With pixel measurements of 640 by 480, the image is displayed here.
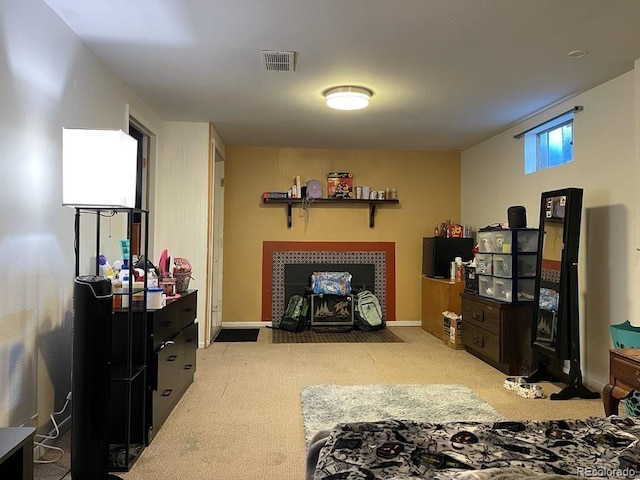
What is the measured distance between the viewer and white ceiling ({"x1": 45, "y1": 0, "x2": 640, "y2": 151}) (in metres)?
2.32

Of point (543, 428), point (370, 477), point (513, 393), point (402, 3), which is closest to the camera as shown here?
point (370, 477)

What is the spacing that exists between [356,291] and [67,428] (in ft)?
12.4

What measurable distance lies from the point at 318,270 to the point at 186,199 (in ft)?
6.74

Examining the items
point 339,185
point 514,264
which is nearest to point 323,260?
point 339,185

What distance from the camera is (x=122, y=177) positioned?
1.95 m

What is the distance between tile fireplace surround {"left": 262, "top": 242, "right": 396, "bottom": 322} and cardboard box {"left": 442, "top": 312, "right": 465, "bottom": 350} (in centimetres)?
112

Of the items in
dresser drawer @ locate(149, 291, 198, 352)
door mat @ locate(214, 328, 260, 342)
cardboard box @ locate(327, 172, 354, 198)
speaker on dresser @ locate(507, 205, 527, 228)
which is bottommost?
door mat @ locate(214, 328, 260, 342)

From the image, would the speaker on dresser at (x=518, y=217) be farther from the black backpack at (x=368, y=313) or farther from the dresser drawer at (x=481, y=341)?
the black backpack at (x=368, y=313)

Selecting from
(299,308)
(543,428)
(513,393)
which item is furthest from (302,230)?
(543,428)

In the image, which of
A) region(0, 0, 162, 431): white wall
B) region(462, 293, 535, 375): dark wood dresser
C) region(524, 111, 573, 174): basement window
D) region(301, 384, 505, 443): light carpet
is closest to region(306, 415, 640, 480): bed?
region(301, 384, 505, 443): light carpet

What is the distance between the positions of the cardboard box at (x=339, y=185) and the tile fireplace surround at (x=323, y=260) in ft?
2.21

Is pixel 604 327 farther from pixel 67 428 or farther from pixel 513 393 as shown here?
pixel 67 428

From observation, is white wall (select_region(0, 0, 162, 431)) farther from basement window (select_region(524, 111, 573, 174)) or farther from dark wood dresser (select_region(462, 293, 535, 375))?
basement window (select_region(524, 111, 573, 174))

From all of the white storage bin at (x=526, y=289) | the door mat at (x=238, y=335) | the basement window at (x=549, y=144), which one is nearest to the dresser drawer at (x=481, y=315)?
the white storage bin at (x=526, y=289)
